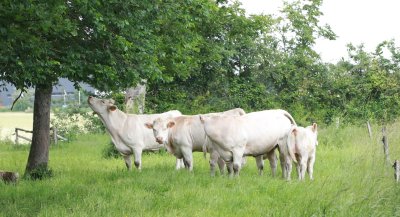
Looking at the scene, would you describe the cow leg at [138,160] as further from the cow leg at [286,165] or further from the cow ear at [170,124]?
the cow leg at [286,165]

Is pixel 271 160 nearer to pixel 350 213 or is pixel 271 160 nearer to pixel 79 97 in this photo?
pixel 350 213

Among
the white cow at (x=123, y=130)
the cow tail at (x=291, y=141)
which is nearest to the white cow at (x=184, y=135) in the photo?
the white cow at (x=123, y=130)

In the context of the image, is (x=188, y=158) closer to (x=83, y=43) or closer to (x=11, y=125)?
(x=83, y=43)

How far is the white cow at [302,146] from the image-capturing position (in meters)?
12.8

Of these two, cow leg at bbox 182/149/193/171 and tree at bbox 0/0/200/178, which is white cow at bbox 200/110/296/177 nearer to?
cow leg at bbox 182/149/193/171

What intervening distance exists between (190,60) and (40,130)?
15.6 ft

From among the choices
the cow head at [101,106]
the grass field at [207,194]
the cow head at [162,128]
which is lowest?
the grass field at [207,194]

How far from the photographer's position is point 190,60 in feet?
55.4

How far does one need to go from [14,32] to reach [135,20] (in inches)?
107

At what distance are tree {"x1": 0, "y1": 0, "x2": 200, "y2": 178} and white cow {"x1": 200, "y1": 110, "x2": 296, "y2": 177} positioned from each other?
1.90m

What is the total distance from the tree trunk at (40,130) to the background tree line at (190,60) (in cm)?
3

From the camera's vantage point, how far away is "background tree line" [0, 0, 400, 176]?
33.0ft

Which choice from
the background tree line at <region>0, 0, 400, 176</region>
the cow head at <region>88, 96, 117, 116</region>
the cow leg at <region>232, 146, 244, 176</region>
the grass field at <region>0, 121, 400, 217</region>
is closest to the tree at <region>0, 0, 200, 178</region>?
the background tree line at <region>0, 0, 400, 176</region>

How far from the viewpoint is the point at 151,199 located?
9.77 m
